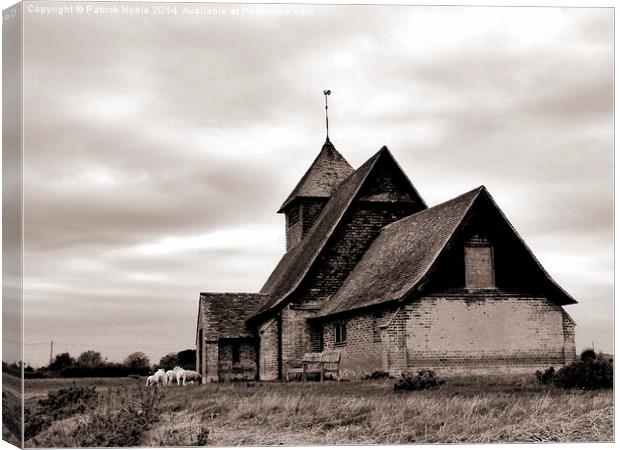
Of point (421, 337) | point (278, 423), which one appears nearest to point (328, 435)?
point (278, 423)

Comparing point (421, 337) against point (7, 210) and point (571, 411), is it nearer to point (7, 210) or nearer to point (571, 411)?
point (571, 411)

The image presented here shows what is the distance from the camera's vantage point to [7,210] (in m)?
17.1

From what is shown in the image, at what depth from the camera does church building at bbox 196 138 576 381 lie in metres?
24.9

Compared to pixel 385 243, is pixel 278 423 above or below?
below

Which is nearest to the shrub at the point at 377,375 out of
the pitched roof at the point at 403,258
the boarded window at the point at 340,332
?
the pitched roof at the point at 403,258

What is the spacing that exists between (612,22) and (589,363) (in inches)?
301

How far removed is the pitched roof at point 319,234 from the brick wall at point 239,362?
5.50 ft

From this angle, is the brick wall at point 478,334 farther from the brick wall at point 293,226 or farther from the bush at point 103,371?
the brick wall at point 293,226

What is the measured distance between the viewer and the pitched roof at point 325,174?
38812 mm

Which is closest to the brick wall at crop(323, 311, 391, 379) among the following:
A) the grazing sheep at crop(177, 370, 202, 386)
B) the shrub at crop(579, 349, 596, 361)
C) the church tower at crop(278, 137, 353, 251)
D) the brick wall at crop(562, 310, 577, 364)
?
the grazing sheep at crop(177, 370, 202, 386)

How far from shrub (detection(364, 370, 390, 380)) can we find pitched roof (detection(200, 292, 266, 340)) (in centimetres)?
929

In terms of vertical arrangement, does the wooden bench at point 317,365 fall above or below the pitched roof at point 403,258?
below

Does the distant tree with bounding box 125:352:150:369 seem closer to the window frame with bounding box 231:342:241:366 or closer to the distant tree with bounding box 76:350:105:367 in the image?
the distant tree with bounding box 76:350:105:367

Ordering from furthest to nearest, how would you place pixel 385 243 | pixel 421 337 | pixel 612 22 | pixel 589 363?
pixel 385 243, pixel 421 337, pixel 589 363, pixel 612 22
